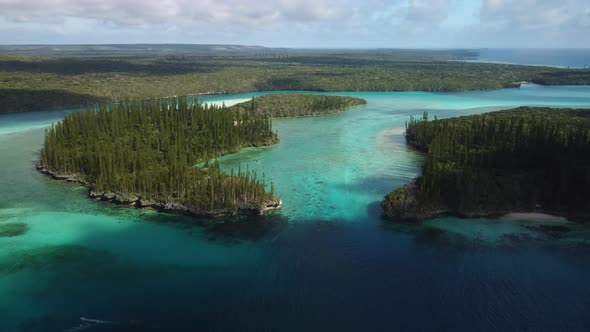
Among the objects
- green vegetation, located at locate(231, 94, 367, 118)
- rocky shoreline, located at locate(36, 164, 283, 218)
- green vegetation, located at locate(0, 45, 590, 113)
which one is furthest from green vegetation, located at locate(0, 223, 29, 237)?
green vegetation, located at locate(0, 45, 590, 113)

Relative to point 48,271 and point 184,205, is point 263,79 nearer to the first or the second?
point 184,205

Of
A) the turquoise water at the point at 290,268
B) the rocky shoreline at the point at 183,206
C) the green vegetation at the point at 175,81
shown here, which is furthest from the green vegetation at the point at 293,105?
the rocky shoreline at the point at 183,206

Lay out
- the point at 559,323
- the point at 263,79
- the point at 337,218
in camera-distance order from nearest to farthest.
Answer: the point at 559,323, the point at 337,218, the point at 263,79

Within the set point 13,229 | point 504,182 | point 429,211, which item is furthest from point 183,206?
point 504,182

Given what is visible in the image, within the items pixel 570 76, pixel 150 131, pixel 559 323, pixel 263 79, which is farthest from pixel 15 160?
pixel 570 76

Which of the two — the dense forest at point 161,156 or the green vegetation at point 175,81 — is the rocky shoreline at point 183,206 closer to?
the dense forest at point 161,156

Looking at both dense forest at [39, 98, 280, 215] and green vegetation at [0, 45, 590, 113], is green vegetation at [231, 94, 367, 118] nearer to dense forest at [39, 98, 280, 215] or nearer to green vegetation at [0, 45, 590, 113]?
dense forest at [39, 98, 280, 215]

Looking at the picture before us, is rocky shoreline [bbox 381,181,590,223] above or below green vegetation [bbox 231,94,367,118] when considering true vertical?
below
